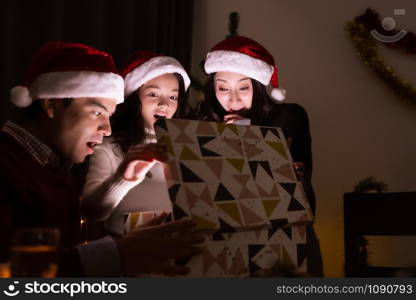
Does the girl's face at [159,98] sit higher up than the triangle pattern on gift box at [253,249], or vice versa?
the girl's face at [159,98]

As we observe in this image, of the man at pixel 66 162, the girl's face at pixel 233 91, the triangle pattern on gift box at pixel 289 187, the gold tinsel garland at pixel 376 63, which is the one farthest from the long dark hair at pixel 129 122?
the gold tinsel garland at pixel 376 63

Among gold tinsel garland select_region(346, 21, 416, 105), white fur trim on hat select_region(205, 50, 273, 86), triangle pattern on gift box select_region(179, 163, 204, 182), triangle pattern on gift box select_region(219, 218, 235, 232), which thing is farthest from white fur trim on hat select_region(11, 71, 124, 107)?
gold tinsel garland select_region(346, 21, 416, 105)

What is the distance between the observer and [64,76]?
1321mm

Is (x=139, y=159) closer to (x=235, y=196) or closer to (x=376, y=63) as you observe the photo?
(x=235, y=196)

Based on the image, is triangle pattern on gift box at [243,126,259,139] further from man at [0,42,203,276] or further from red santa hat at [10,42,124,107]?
red santa hat at [10,42,124,107]

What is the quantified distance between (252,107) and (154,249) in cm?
103

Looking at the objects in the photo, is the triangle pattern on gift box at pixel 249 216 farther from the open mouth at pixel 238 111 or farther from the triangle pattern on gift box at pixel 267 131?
the open mouth at pixel 238 111

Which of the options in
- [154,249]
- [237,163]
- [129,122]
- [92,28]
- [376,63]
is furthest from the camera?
[376,63]

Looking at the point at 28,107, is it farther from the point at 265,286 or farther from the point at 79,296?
the point at 265,286

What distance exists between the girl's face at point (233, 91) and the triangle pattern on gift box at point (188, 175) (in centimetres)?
82

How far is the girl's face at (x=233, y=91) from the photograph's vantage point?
1.85 m

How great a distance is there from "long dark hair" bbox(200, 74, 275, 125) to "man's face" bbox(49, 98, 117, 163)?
25.6 inches

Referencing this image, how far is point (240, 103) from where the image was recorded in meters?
1.85

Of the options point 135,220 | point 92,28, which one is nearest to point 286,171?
point 135,220
